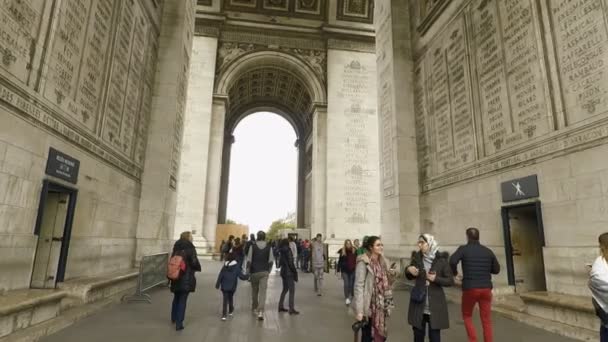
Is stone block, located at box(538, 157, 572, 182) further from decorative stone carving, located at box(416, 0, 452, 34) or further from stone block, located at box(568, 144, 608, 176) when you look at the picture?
decorative stone carving, located at box(416, 0, 452, 34)

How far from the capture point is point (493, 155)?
705 centimetres

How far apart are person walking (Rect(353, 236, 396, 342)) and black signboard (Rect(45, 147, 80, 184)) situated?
185 inches

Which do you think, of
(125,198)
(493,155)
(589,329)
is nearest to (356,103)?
(493,155)

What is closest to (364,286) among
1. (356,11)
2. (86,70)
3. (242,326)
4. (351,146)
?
(242,326)

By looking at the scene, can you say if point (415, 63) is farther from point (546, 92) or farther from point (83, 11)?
point (83, 11)

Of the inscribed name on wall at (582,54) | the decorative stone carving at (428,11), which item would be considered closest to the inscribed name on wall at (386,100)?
the decorative stone carving at (428,11)

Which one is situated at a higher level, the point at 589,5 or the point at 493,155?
the point at 589,5

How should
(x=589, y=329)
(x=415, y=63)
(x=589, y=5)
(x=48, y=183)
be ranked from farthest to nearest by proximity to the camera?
(x=415, y=63), (x=589, y=5), (x=48, y=183), (x=589, y=329)

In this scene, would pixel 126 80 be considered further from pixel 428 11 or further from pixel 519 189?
pixel 428 11

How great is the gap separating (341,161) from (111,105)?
45.6ft

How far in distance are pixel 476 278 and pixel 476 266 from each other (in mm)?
135

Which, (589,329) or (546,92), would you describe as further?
(546,92)

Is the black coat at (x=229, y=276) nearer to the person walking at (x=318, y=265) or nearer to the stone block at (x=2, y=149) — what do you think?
the person walking at (x=318, y=265)

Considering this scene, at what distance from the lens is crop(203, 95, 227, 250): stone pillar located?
18984mm
